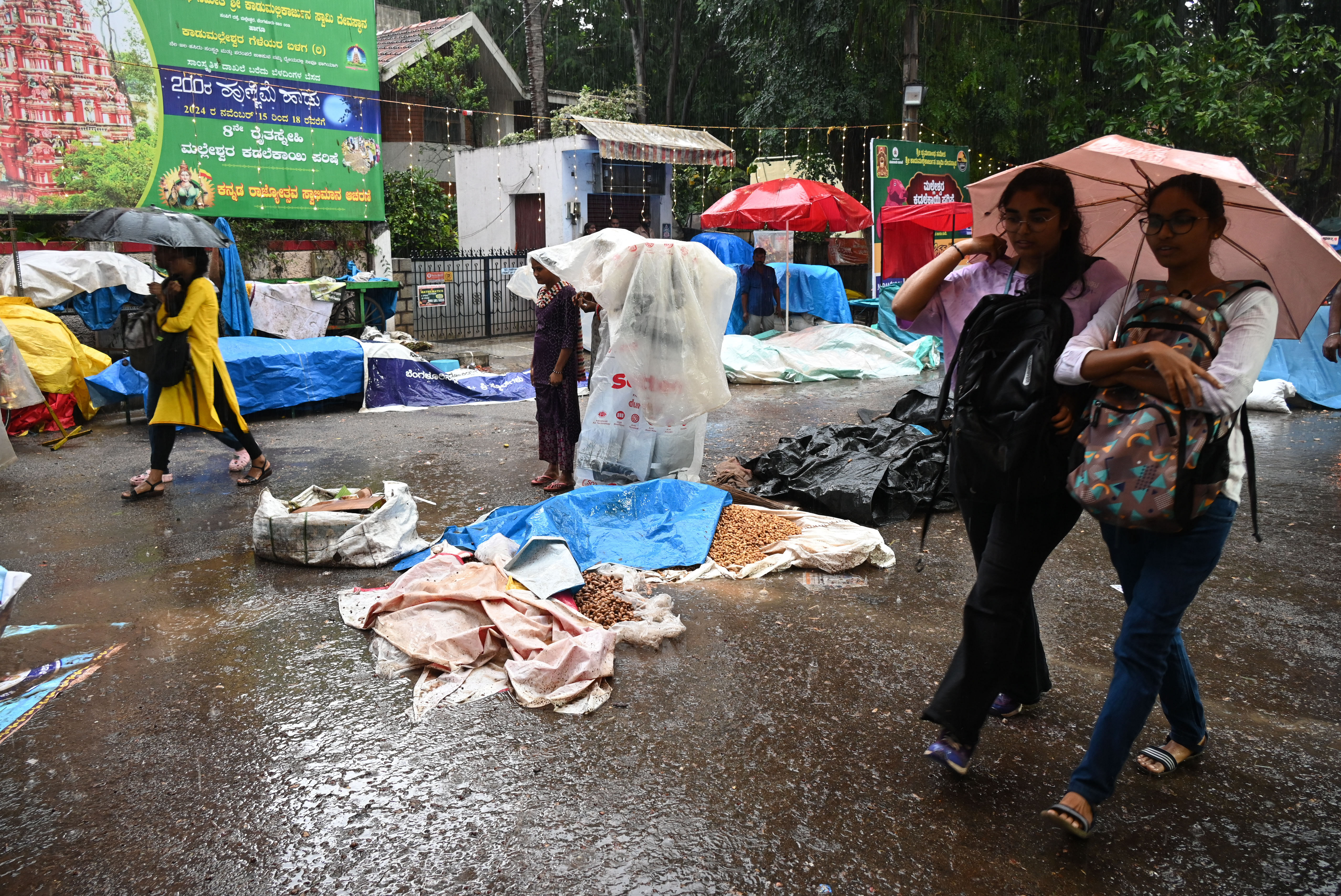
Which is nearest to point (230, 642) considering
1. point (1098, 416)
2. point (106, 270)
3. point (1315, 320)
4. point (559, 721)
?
point (559, 721)

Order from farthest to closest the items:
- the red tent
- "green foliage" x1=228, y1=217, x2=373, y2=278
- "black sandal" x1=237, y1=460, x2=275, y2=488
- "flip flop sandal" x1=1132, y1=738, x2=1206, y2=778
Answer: the red tent → "green foliage" x1=228, y1=217, x2=373, y2=278 → "black sandal" x1=237, y1=460, x2=275, y2=488 → "flip flop sandal" x1=1132, y1=738, x2=1206, y2=778

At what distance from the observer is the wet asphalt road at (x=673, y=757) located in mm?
2463

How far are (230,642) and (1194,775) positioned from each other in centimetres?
365

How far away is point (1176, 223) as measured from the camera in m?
2.40

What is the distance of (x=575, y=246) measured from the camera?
5848 millimetres

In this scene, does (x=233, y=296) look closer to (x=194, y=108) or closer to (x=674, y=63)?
(x=194, y=108)

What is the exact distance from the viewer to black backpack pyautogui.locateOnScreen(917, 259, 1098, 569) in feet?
8.23

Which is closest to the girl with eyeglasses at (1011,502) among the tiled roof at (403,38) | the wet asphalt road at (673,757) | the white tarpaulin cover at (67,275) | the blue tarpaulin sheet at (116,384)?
the wet asphalt road at (673,757)

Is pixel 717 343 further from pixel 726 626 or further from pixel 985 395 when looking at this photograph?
pixel 985 395

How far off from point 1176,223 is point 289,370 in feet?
28.0

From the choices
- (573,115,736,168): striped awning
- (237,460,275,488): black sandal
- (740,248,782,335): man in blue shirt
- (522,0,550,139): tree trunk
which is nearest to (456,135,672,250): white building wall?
(573,115,736,168): striped awning

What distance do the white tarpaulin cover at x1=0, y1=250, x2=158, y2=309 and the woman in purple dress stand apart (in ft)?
16.6

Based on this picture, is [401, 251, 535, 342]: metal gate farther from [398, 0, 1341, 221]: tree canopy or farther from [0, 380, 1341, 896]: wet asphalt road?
[0, 380, 1341, 896]: wet asphalt road

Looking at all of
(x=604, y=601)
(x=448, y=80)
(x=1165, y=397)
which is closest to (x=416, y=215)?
(x=448, y=80)
